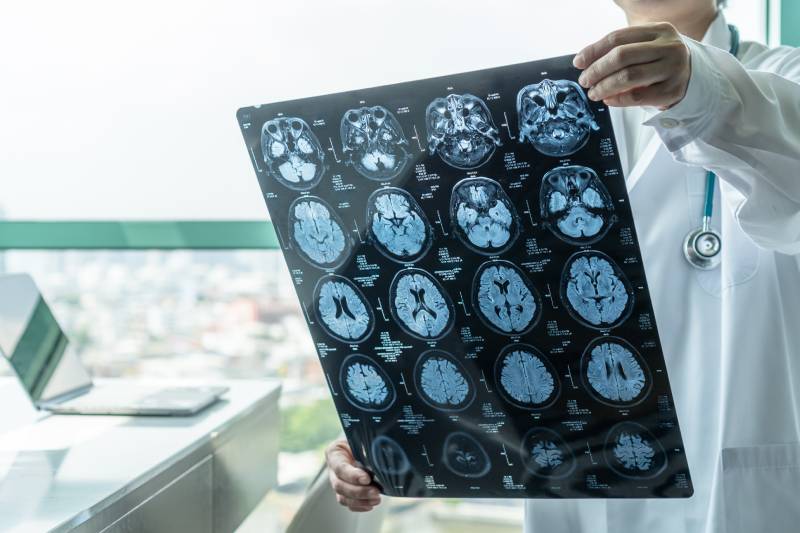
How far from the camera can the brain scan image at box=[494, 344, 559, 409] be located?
2.76 feet

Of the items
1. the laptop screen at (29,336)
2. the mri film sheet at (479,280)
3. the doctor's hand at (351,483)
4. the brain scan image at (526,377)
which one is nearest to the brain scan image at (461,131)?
the mri film sheet at (479,280)

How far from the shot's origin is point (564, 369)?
84 centimetres

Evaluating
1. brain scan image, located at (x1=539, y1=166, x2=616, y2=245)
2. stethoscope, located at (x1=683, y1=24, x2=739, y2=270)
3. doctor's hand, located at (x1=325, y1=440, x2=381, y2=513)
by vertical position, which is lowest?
doctor's hand, located at (x1=325, y1=440, x2=381, y2=513)

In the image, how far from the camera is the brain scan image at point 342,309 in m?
0.88

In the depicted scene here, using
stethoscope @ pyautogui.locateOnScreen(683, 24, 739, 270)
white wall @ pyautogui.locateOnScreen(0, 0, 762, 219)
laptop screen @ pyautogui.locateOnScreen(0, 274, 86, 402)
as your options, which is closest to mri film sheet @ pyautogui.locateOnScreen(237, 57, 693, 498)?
stethoscope @ pyautogui.locateOnScreen(683, 24, 739, 270)

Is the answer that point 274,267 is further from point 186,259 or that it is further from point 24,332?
point 24,332

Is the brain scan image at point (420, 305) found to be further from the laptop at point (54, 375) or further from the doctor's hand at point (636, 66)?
the laptop at point (54, 375)

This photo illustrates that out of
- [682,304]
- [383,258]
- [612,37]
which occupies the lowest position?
[682,304]

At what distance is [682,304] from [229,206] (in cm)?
119

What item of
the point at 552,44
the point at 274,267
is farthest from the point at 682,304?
the point at 274,267

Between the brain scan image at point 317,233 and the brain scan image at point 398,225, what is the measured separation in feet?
0.14

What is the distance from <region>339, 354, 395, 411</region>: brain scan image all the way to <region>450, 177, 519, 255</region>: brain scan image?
21cm

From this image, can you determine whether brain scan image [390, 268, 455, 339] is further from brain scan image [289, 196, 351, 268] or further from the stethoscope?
the stethoscope

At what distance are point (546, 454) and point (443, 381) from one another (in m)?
0.15
